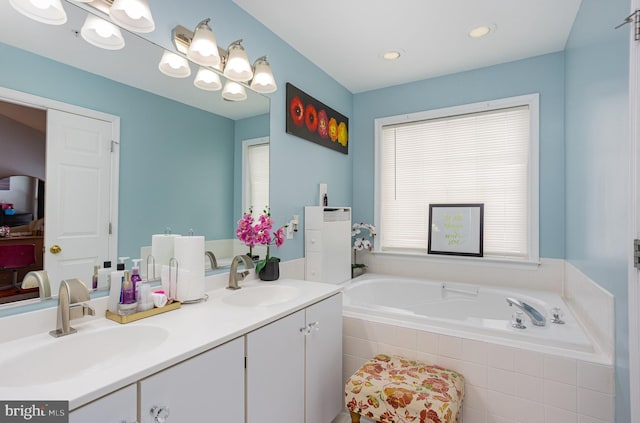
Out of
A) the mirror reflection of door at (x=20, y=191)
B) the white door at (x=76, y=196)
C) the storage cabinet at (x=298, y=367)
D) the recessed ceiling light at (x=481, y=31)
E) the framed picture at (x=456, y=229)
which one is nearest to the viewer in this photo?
the mirror reflection of door at (x=20, y=191)

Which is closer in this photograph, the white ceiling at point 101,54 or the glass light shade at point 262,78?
the white ceiling at point 101,54

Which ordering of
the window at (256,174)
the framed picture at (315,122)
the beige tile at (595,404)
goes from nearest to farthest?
the beige tile at (595,404) < the window at (256,174) < the framed picture at (315,122)

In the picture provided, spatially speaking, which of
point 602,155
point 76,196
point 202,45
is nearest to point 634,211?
point 602,155

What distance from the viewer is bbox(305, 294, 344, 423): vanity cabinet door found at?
1.63 meters

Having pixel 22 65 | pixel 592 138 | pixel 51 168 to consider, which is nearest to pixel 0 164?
pixel 51 168

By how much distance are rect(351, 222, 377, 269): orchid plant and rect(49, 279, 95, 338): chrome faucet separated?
2256mm

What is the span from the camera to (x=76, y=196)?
1.25 metres

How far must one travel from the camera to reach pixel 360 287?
283 centimetres

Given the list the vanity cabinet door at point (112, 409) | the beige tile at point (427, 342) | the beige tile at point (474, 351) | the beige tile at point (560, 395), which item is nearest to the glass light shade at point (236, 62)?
the vanity cabinet door at point (112, 409)

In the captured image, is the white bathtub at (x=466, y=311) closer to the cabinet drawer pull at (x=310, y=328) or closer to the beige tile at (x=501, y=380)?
the beige tile at (x=501, y=380)

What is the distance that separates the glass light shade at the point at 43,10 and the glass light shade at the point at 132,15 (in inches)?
6.9

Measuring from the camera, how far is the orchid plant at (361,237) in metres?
3.17

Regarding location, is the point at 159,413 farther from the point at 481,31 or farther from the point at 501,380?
the point at 481,31

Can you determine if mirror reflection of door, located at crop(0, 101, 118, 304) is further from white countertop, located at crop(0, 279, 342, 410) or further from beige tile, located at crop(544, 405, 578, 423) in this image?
beige tile, located at crop(544, 405, 578, 423)
